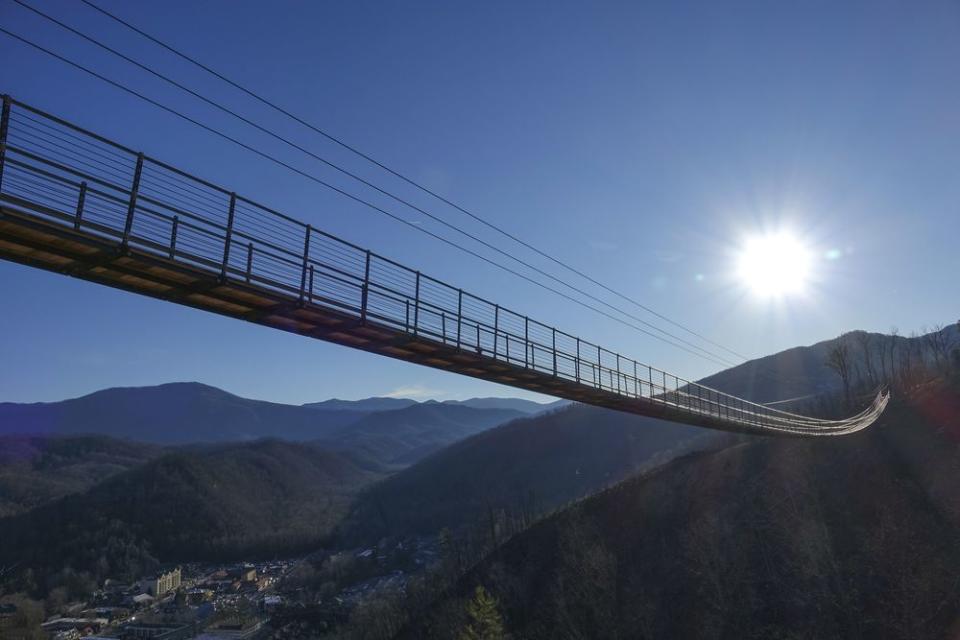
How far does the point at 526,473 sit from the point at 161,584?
95.5 meters

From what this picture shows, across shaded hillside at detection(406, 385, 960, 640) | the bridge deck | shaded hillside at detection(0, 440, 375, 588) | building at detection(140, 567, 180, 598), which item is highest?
the bridge deck

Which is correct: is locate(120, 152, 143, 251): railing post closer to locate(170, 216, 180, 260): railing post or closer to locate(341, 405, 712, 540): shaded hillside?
locate(170, 216, 180, 260): railing post

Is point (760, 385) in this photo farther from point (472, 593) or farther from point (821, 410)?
point (472, 593)

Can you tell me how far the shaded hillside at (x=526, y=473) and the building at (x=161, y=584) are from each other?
137 feet

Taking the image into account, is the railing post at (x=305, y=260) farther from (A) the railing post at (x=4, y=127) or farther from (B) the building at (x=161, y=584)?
(B) the building at (x=161, y=584)

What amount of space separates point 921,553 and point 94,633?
11296 centimetres

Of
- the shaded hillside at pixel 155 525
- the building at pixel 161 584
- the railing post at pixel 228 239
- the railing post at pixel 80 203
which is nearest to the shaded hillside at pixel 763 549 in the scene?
the railing post at pixel 228 239

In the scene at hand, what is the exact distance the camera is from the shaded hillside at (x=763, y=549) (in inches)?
1320

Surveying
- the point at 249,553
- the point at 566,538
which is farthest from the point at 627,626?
the point at 249,553

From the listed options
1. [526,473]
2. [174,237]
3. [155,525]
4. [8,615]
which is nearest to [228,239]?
[174,237]

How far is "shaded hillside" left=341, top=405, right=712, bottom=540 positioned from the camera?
155125 millimetres

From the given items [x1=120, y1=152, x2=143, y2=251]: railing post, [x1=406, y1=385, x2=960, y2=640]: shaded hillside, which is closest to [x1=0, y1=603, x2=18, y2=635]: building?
[x1=406, y1=385, x2=960, y2=640]: shaded hillside

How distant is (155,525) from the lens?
15700 centimetres

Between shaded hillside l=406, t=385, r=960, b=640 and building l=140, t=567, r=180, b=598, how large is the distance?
3546 inches
